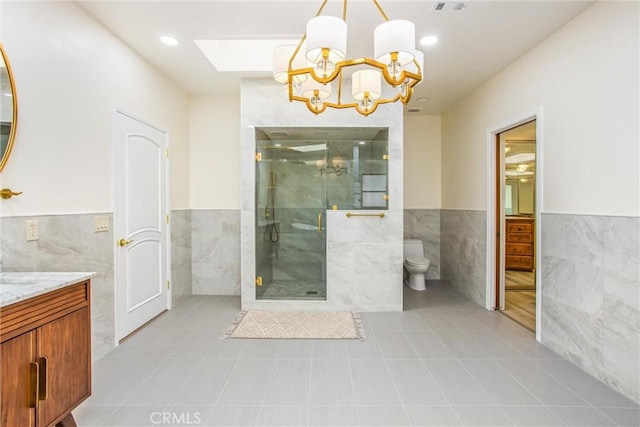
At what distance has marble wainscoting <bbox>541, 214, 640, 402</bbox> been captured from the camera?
1.94m

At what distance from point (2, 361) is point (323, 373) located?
173 centimetres

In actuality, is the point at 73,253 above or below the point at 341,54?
below

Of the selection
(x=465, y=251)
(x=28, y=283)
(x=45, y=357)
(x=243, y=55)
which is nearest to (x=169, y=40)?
(x=243, y=55)

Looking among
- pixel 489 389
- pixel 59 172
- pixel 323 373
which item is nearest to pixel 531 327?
pixel 489 389

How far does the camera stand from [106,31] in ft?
8.38

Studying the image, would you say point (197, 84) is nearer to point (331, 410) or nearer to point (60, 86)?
point (60, 86)

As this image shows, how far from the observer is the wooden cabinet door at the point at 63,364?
137 centimetres

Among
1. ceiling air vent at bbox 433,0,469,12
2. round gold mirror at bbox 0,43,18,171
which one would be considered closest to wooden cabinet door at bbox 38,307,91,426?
round gold mirror at bbox 0,43,18,171

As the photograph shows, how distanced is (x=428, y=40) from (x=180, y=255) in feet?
11.7

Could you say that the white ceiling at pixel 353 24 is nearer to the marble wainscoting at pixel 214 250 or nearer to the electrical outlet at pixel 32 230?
the electrical outlet at pixel 32 230

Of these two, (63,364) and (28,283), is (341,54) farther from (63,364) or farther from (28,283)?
(63,364)

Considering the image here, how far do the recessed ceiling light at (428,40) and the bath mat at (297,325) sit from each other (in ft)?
8.87

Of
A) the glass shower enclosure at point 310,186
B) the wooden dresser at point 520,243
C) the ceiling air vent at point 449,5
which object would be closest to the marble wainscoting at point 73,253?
the glass shower enclosure at point 310,186

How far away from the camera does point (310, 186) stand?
3.67 metres
